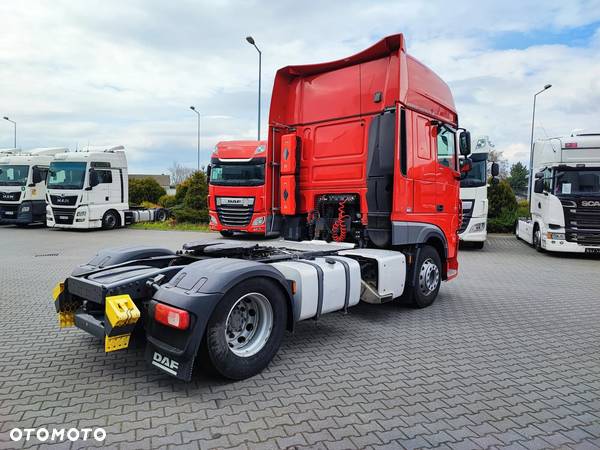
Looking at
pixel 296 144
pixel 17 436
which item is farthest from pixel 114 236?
pixel 17 436

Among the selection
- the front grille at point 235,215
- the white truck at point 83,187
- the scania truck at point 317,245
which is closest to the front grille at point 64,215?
the white truck at point 83,187

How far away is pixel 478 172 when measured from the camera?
13727mm

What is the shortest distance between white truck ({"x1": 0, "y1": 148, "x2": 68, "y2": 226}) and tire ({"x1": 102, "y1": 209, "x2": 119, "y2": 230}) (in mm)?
3457

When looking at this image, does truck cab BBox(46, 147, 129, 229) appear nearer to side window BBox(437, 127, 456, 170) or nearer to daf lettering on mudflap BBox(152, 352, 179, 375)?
side window BBox(437, 127, 456, 170)

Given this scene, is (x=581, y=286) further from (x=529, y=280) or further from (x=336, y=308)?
(x=336, y=308)

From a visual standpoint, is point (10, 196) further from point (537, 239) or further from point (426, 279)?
point (537, 239)

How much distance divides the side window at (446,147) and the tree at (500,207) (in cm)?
1407

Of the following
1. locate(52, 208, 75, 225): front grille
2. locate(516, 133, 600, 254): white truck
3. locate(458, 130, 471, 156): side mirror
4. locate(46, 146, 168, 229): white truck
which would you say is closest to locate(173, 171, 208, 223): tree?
locate(46, 146, 168, 229): white truck

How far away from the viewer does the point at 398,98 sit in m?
5.53

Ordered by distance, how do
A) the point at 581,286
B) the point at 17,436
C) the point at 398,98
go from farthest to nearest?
the point at 581,286
the point at 398,98
the point at 17,436

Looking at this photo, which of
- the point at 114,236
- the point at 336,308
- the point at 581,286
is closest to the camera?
the point at 336,308

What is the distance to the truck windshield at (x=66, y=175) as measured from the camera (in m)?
18.0

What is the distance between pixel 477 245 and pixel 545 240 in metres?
2.23

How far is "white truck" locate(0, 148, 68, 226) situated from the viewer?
2008 cm
